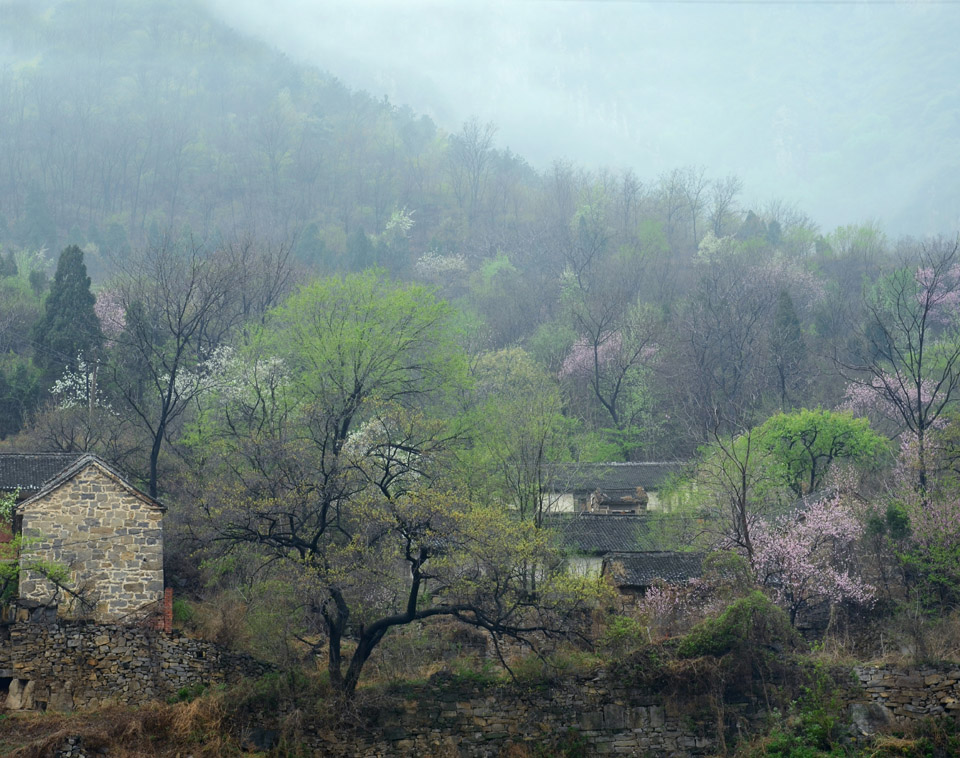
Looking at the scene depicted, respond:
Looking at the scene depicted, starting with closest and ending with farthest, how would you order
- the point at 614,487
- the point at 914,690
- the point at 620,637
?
1. the point at 914,690
2. the point at 620,637
3. the point at 614,487

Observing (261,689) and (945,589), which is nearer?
(261,689)

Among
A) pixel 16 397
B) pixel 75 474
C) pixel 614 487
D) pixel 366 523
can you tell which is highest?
pixel 16 397

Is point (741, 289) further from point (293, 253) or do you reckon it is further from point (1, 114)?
point (1, 114)

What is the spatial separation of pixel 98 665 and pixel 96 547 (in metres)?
3.17

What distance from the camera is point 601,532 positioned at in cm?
3638

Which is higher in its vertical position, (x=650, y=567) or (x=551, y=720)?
(x=650, y=567)

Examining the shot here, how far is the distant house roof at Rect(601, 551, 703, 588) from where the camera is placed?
3127 centimetres

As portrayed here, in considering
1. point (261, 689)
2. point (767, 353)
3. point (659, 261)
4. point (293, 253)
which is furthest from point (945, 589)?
point (293, 253)

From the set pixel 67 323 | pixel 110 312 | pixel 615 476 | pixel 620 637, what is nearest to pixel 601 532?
pixel 615 476

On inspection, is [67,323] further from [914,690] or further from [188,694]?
[914,690]

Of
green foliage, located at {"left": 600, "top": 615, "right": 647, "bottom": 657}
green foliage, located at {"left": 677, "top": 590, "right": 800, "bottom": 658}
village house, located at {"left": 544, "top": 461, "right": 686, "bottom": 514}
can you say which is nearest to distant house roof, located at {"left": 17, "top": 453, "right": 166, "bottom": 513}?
green foliage, located at {"left": 600, "top": 615, "right": 647, "bottom": 657}

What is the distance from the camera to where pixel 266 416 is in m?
35.4

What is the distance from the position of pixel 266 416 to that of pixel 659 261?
171 feet

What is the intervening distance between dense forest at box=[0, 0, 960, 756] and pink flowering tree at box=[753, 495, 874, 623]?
0.10m
